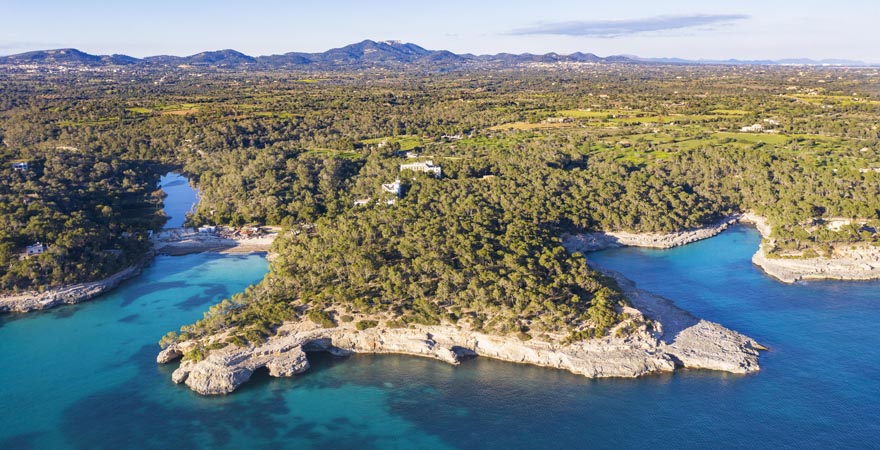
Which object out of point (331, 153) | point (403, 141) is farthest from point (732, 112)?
point (331, 153)

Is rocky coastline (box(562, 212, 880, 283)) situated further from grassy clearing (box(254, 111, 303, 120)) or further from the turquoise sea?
grassy clearing (box(254, 111, 303, 120))

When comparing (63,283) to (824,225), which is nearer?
(63,283)

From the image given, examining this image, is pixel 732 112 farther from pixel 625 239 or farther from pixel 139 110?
pixel 139 110

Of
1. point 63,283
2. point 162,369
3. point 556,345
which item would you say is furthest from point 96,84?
point 556,345

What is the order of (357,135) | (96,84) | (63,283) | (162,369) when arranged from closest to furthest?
(162,369), (63,283), (357,135), (96,84)

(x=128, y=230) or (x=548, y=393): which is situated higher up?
(x=128, y=230)

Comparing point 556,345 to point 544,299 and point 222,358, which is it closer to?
point 544,299

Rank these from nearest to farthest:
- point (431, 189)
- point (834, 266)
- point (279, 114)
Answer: point (834, 266) < point (431, 189) < point (279, 114)
